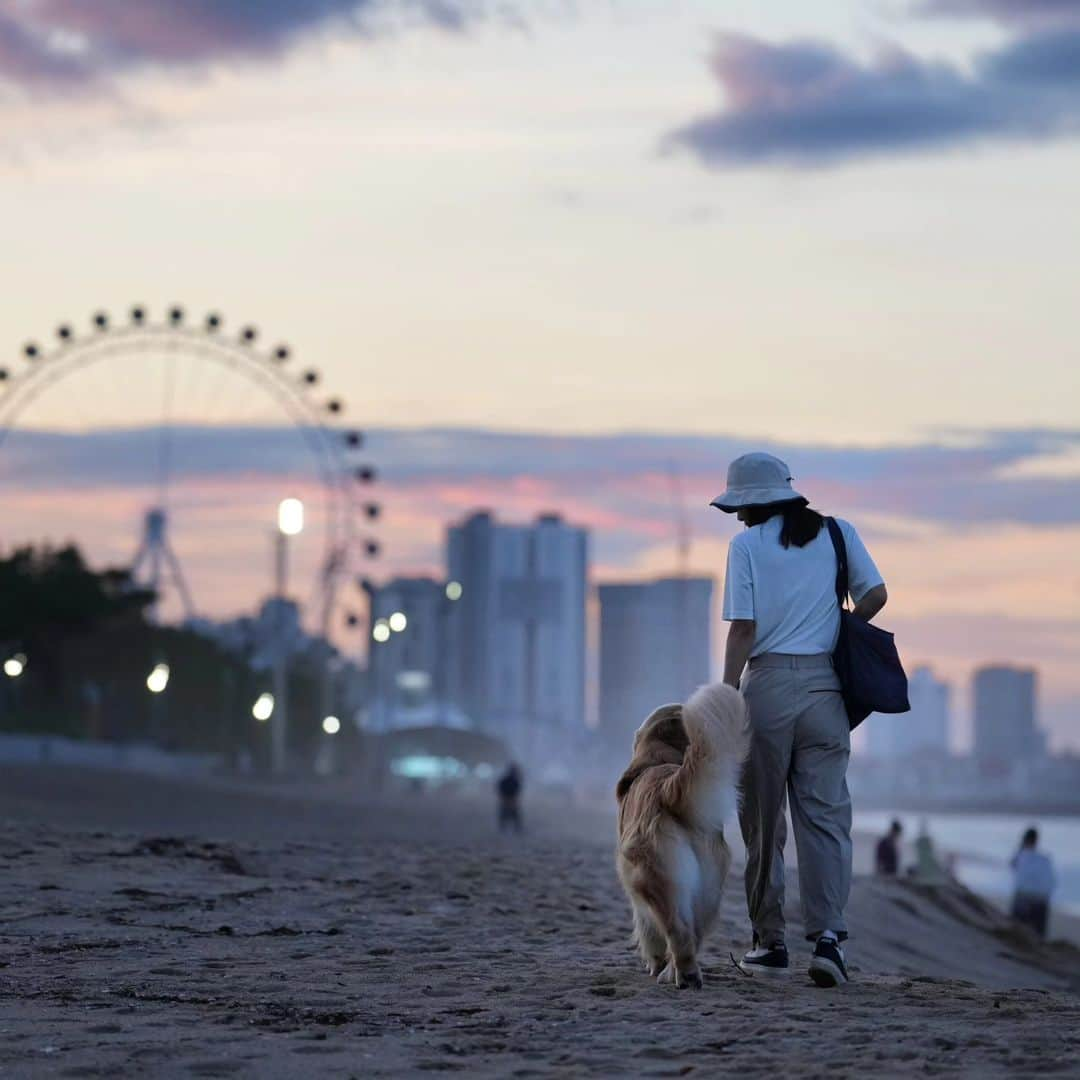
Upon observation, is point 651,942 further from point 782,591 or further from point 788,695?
point 782,591

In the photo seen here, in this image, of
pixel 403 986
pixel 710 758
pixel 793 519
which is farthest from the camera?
→ pixel 793 519

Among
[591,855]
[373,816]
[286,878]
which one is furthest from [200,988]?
[373,816]

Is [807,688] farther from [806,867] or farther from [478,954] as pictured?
[478,954]

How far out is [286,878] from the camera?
12.9 meters

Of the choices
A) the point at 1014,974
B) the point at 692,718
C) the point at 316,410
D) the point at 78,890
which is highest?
the point at 316,410

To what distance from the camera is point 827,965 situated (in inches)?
308

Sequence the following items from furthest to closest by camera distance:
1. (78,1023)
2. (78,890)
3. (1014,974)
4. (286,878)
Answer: (1014,974)
(286,878)
(78,890)
(78,1023)

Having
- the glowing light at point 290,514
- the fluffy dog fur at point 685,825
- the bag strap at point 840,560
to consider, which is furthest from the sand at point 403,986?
the glowing light at point 290,514

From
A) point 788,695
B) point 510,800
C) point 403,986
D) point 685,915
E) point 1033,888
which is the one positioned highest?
point 788,695

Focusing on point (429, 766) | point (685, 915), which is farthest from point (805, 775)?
point (429, 766)

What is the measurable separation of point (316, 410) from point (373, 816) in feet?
98.2

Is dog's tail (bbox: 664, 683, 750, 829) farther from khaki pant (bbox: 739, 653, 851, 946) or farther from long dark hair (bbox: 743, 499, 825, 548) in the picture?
long dark hair (bbox: 743, 499, 825, 548)

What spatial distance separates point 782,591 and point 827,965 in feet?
4.54

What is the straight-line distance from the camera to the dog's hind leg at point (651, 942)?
802 centimetres
